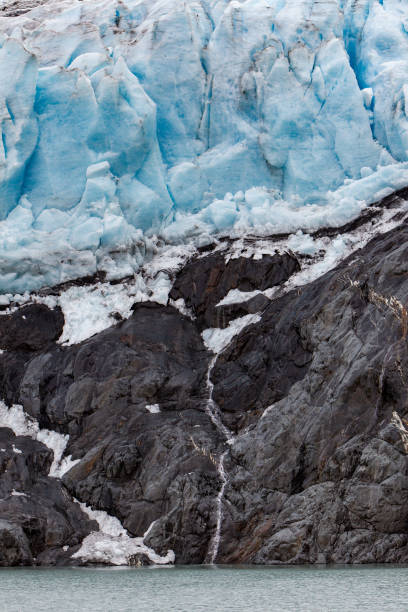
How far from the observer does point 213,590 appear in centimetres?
1747

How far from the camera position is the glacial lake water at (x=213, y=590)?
602 inches

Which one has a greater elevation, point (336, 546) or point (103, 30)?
point (103, 30)

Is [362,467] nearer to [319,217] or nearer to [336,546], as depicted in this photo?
[336,546]

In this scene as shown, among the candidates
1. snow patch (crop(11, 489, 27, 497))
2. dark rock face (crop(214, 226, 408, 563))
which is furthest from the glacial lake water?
snow patch (crop(11, 489, 27, 497))

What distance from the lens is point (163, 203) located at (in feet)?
107

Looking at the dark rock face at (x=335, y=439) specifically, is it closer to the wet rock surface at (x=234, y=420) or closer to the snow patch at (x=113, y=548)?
the wet rock surface at (x=234, y=420)

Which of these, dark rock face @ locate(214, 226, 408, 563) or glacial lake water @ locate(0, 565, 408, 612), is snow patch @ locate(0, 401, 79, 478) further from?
dark rock face @ locate(214, 226, 408, 563)

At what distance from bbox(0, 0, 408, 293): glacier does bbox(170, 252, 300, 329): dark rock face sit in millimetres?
1452

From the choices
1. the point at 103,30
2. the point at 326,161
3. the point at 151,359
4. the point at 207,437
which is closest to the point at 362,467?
the point at 207,437

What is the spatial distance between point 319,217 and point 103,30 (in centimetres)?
1398

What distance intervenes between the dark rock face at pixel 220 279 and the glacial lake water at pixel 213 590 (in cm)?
1104

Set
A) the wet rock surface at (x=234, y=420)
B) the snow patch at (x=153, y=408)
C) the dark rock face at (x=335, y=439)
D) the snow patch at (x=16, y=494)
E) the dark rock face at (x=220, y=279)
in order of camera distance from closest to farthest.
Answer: the dark rock face at (x=335, y=439), the wet rock surface at (x=234, y=420), the snow patch at (x=16, y=494), the snow patch at (x=153, y=408), the dark rock face at (x=220, y=279)

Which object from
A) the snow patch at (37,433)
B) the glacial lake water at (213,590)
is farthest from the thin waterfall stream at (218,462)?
the snow patch at (37,433)

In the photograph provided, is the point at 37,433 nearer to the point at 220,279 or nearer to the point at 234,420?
the point at 234,420
